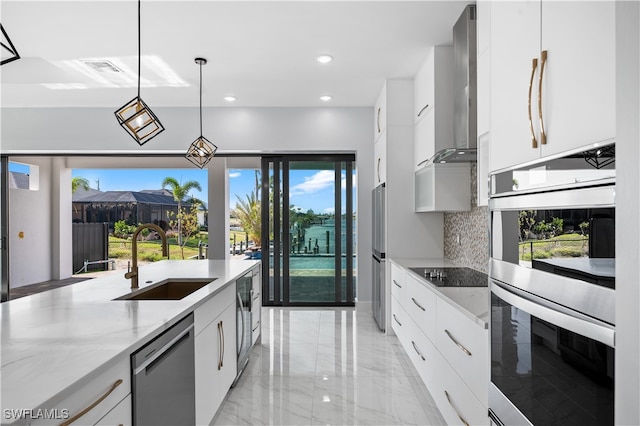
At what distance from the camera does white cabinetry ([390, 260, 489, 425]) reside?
5.03 feet

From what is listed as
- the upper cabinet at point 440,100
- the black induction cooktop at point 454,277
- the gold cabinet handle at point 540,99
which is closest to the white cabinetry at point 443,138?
the upper cabinet at point 440,100

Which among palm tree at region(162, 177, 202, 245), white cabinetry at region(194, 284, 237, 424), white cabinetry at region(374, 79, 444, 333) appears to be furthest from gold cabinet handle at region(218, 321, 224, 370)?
palm tree at region(162, 177, 202, 245)

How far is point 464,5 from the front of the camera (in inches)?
103

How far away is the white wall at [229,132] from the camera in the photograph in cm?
494

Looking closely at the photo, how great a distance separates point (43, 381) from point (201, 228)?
696 centimetres

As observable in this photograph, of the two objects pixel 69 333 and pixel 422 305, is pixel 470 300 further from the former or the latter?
pixel 69 333

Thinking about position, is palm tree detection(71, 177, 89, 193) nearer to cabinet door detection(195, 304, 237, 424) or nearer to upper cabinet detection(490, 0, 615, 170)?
cabinet door detection(195, 304, 237, 424)

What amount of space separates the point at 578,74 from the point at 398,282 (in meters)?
2.72

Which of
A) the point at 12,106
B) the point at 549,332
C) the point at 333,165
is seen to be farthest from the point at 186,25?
the point at 12,106

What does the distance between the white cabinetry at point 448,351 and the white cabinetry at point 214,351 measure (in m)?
1.26

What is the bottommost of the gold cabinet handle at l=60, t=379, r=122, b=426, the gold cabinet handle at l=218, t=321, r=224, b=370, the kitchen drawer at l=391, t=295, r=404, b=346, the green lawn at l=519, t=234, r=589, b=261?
the kitchen drawer at l=391, t=295, r=404, b=346

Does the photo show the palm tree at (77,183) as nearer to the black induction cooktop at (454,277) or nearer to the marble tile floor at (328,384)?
the marble tile floor at (328,384)

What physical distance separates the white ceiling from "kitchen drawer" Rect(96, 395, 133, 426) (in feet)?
8.18

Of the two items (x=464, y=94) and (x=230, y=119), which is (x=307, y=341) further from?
(x=230, y=119)
